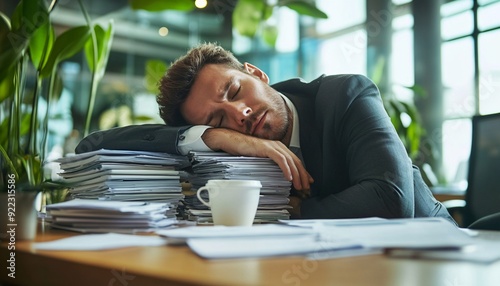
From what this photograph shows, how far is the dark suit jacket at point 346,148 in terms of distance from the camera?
1.26 m

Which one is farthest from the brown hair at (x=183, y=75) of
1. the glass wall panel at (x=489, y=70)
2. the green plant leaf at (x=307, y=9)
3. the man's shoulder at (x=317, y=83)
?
the glass wall panel at (x=489, y=70)

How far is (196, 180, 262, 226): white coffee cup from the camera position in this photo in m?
1.01

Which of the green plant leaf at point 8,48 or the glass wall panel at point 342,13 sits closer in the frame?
the green plant leaf at point 8,48

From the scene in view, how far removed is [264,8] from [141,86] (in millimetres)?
4758

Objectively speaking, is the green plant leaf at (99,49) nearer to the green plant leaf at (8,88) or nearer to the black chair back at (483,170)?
the green plant leaf at (8,88)

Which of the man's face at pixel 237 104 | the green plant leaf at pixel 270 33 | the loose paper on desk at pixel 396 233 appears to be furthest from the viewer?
the green plant leaf at pixel 270 33

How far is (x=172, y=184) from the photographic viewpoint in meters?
1.31

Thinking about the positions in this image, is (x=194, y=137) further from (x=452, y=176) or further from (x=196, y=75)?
(x=452, y=176)

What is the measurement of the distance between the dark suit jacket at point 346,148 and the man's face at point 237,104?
0.26 feet

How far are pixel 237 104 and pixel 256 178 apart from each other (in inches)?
15.7

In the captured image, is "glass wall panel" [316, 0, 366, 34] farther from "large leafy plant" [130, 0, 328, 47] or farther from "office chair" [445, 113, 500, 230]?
"office chair" [445, 113, 500, 230]

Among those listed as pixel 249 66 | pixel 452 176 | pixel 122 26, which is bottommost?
pixel 452 176

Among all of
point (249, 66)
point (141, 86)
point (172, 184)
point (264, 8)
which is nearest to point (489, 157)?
point (249, 66)

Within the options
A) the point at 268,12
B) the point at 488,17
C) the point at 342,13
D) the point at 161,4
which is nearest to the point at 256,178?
the point at 161,4
